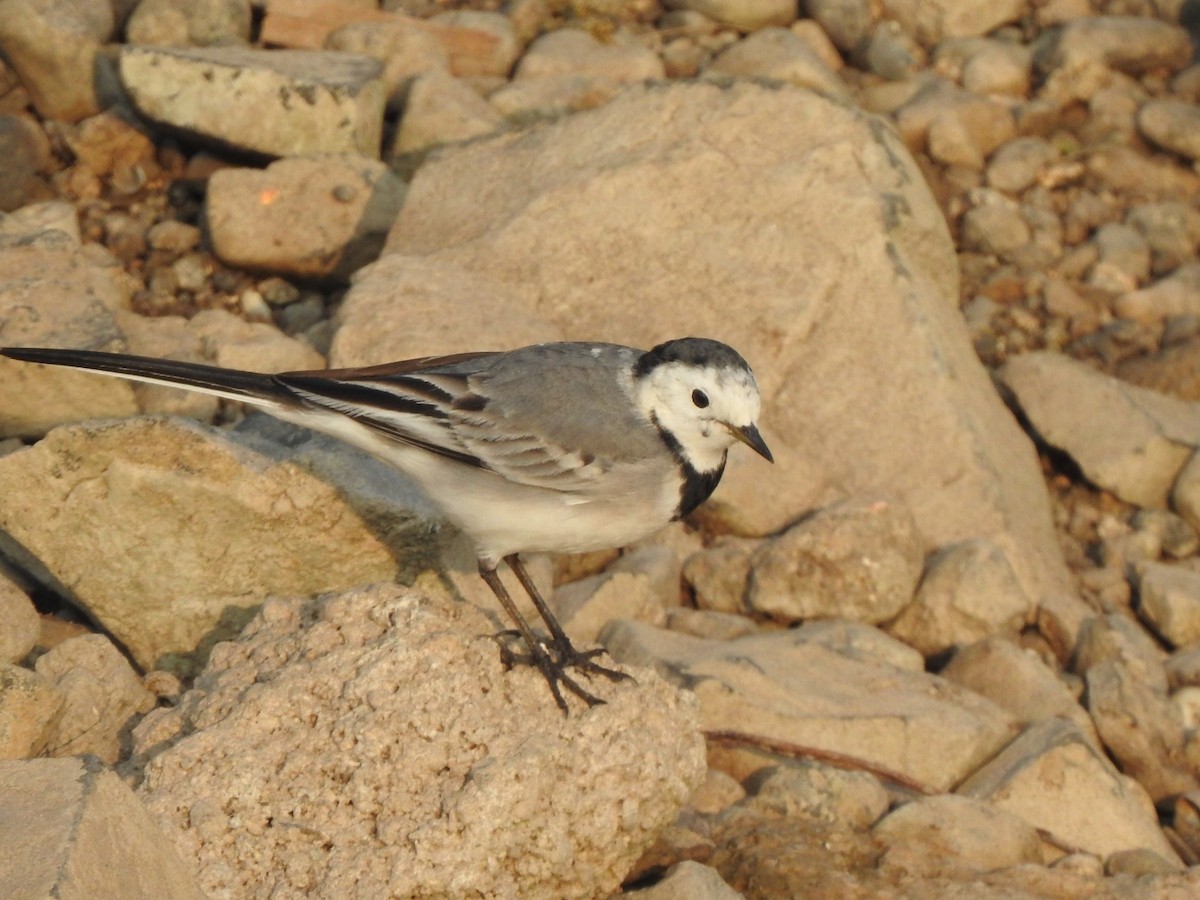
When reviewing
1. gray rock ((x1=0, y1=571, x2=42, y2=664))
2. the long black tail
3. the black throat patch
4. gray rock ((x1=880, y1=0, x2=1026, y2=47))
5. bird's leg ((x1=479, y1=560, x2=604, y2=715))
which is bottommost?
gray rock ((x1=880, y1=0, x2=1026, y2=47))

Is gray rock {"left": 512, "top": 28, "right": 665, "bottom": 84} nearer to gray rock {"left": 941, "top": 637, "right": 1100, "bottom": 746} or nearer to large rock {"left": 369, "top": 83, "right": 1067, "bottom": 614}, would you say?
large rock {"left": 369, "top": 83, "right": 1067, "bottom": 614}

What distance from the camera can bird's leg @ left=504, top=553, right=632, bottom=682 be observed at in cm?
525

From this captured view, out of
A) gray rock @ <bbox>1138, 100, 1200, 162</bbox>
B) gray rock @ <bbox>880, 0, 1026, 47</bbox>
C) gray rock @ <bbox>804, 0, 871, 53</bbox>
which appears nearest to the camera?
gray rock @ <bbox>1138, 100, 1200, 162</bbox>

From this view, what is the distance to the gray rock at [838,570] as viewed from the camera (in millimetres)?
6965

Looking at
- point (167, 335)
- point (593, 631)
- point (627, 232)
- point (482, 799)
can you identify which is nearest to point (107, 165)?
point (167, 335)

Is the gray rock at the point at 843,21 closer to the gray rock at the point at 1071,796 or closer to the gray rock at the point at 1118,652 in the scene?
the gray rock at the point at 1118,652

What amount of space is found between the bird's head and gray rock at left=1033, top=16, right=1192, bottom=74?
721 centimetres

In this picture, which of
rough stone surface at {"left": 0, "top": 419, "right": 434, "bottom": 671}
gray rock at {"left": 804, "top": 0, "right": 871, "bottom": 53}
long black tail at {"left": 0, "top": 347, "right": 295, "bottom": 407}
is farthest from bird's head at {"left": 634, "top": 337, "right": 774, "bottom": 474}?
gray rock at {"left": 804, "top": 0, "right": 871, "bottom": 53}

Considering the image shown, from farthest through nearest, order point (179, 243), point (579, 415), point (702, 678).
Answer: point (179, 243) → point (702, 678) → point (579, 415)

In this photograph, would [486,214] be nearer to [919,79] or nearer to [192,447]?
[192,447]

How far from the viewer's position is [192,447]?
18.8 ft

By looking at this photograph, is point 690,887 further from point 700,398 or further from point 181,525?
point 181,525

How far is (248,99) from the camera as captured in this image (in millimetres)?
9156

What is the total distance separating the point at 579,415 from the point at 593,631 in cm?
133
